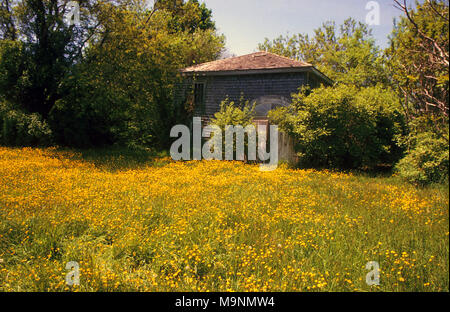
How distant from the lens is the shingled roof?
15.8 meters

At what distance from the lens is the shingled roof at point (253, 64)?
15.8m

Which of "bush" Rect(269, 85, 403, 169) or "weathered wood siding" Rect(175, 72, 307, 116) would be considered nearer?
"bush" Rect(269, 85, 403, 169)

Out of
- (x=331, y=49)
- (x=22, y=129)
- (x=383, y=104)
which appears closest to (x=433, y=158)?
(x=383, y=104)

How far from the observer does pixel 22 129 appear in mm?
13477

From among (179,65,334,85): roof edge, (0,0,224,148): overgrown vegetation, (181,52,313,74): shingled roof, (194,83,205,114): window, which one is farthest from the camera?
(194,83,205,114): window

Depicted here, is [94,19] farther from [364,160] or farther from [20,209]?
[364,160]

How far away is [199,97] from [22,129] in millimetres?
9868

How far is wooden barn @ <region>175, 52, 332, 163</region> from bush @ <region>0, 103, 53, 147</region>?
7893 millimetres

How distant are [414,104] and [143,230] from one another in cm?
390

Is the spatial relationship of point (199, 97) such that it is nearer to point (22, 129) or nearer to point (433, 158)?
point (22, 129)

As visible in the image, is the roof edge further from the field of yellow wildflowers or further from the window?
the field of yellow wildflowers

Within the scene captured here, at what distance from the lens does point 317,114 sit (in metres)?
11.4

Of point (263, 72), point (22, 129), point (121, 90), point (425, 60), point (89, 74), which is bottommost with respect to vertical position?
point (425, 60)

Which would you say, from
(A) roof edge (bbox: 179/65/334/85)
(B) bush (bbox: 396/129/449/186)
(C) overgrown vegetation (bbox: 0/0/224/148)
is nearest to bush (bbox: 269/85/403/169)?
(A) roof edge (bbox: 179/65/334/85)
